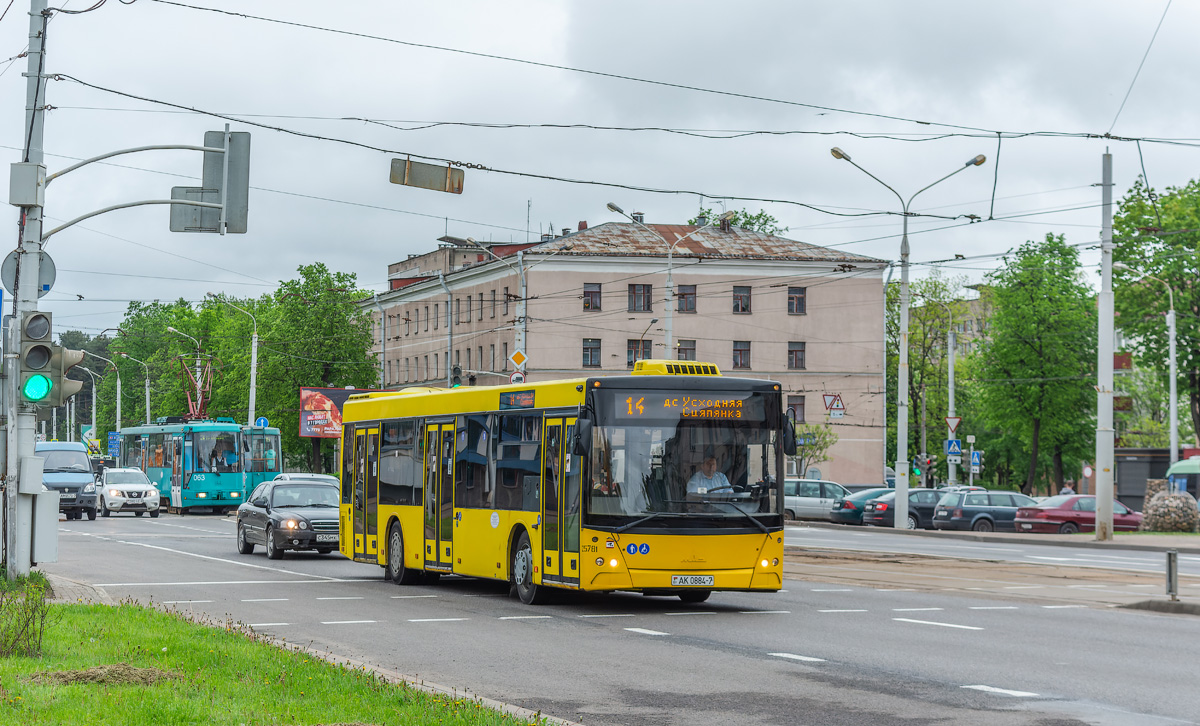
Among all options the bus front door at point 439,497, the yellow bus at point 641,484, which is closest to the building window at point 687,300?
the bus front door at point 439,497

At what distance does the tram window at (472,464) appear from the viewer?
63.3 ft

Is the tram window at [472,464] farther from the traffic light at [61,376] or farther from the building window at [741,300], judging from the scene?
the building window at [741,300]

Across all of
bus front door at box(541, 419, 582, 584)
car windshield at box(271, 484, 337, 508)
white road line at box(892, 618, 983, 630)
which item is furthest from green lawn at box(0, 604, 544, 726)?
car windshield at box(271, 484, 337, 508)

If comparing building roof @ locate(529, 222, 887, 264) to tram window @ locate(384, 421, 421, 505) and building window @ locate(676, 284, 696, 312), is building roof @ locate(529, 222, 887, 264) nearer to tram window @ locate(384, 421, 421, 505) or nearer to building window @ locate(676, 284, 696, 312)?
building window @ locate(676, 284, 696, 312)

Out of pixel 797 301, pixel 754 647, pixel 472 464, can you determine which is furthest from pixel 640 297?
pixel 754 647

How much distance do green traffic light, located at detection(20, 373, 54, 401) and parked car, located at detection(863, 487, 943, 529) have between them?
33.0 metres

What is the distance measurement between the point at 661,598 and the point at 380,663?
7.70 metres

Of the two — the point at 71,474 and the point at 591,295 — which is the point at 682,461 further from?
the point at 591,295

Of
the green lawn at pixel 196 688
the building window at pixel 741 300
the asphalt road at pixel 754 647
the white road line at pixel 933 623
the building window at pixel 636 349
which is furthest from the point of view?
the building window at pixel 741 300

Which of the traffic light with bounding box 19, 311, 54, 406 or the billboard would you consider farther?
the billboard

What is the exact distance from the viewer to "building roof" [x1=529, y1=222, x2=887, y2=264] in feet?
242

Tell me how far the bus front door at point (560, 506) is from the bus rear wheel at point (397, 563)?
15.2ft

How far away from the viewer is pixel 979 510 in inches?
1708

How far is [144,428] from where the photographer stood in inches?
2393
